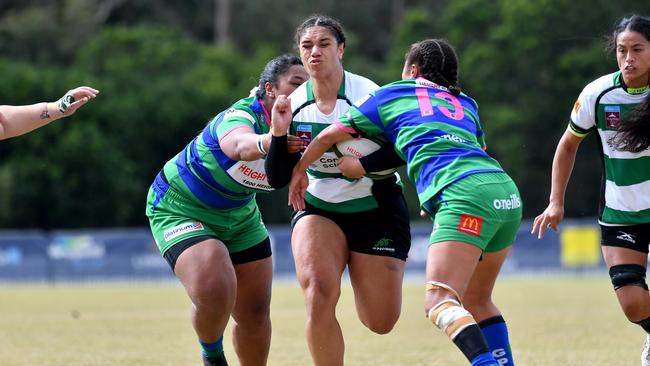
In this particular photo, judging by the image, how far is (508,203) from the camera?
6.12 meters

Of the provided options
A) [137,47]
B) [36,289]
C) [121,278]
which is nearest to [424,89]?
[36,289]

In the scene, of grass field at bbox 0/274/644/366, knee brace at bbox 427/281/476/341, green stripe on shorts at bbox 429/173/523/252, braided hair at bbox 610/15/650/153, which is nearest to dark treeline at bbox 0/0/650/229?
grass field at bbox 0/274/644/366

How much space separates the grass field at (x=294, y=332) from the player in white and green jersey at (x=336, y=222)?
1888 millimetres

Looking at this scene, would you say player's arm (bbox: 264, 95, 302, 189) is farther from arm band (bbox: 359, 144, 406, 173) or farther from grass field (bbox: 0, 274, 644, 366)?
grass field (bbox: 0, 274, 644, 366)

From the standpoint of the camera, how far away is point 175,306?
16984 mm

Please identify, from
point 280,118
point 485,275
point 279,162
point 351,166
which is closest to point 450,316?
point 485,275

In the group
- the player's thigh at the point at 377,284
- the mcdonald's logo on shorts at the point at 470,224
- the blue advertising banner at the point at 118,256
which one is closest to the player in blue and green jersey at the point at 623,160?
the player's thigh at the point at 377,284

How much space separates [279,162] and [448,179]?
98 centimetres

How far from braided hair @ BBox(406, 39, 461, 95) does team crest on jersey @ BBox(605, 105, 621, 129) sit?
1275mm

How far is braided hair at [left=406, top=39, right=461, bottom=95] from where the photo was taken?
6.45 metres

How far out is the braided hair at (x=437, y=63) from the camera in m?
6.45

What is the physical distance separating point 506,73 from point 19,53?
67.3 feet

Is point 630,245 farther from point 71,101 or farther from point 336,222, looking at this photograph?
point 71,101

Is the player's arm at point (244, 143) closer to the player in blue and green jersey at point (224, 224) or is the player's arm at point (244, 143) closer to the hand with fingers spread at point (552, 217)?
the player in blue and green jersey at point (224, 224)
